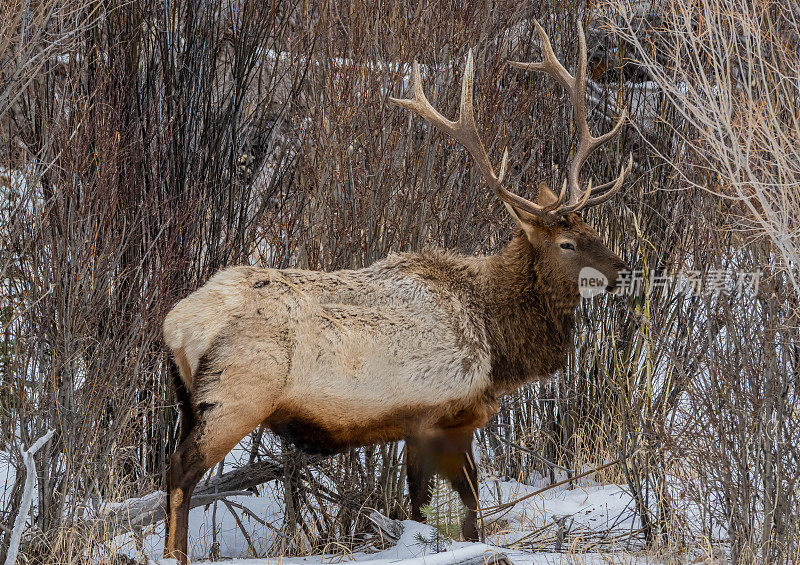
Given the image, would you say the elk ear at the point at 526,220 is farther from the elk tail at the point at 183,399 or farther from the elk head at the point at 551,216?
the elk tail at the point at 183,399

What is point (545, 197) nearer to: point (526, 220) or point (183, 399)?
point (526, 220)

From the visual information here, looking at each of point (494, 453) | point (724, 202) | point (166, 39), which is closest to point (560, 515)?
point (494, 453)

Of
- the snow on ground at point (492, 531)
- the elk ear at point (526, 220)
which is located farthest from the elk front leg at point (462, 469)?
the elk ear at point (526, 220)

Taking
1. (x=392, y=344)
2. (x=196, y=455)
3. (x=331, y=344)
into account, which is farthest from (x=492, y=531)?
(x=196, y=455)

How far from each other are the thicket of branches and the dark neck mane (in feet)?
1.43

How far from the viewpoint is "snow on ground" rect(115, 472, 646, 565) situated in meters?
3.98

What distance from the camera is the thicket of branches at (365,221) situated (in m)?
3.72

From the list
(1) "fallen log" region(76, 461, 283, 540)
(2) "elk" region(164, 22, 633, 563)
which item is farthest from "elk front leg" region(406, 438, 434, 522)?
(1) "fallen log" region(76, 461, 283, 540)

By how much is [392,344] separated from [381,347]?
0.18ft

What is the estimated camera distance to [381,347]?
13.2 feet

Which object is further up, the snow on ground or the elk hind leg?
the elk hind leg

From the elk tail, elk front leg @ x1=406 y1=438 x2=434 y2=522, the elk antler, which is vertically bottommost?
elk front leg @ x1=406 y1=438 x2=434 y2=522

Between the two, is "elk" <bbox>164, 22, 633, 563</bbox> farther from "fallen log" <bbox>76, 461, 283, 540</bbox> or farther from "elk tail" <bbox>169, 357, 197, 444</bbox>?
"fallen log" <bbox>76, 461, 283, 540</bbox>

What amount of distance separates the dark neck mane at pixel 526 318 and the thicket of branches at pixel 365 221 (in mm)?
437
